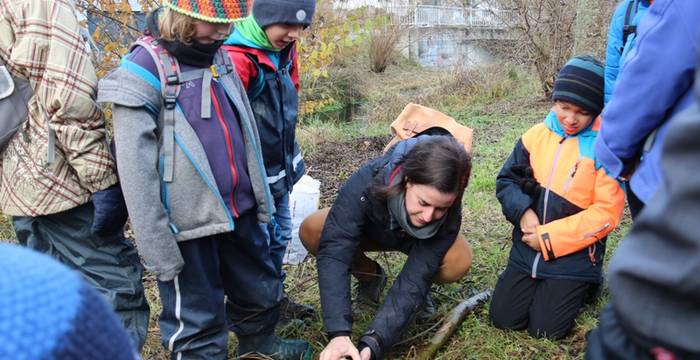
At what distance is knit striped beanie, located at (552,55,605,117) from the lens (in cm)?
260

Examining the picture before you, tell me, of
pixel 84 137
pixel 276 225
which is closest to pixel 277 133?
pixel 276 225

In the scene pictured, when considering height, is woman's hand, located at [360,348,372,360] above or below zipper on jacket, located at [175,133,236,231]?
below

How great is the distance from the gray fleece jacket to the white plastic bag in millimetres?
1568

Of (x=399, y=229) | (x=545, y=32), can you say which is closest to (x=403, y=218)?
(x=399, y=229)

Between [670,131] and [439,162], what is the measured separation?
1468 mm

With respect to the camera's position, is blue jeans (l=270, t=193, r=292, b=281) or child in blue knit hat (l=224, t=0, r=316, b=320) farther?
blue jeans (l=270, t=193, r=292, b=281)

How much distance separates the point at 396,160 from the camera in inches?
98.0

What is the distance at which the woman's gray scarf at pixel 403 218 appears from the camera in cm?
246

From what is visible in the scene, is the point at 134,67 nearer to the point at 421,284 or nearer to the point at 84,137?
the point at 84,137

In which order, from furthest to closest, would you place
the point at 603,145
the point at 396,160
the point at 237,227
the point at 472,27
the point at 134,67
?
the point at 472,27, the point at 396,160, the point at 237,227, the point at 134,67, the point at 603,145

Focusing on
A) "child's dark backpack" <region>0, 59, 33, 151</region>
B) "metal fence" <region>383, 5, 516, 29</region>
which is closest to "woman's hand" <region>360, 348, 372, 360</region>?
"child's dark backpack" <region>0, 59, 33, 151</region>

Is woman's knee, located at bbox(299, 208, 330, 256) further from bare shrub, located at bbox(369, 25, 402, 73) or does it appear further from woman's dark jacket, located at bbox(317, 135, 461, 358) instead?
bare shrub, located at bbox(369, 25, 402, 73)

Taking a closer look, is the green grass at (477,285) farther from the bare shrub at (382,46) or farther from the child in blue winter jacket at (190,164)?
the bare shrub at (382,46)

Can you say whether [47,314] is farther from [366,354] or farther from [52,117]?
[366,354]
